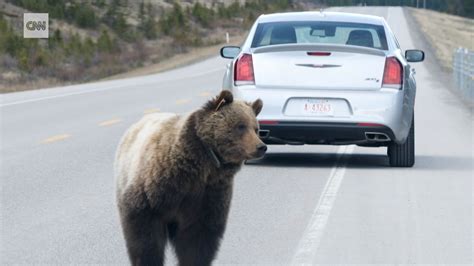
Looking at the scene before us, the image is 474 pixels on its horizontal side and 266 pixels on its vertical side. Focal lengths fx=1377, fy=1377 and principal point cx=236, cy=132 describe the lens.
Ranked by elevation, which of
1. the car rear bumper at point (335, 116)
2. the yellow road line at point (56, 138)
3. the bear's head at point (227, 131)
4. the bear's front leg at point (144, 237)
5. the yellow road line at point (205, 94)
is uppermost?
the bear's head at point (227, 131)

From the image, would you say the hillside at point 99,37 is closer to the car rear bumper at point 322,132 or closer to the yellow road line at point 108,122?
the yellow road line at point 108,122

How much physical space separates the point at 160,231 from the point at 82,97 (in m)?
21.9

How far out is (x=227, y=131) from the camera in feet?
23.5

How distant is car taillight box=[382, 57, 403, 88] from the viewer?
46.7 feet

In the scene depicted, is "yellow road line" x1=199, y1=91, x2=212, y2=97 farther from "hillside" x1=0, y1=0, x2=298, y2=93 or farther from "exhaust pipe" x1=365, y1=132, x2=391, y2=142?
"exhaust pipe" x1=365, y1=132, x2=391, y2=142


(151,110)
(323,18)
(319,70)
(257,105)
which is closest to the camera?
(257,105)

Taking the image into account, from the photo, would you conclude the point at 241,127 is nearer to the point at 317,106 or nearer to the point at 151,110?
the point at 317,106

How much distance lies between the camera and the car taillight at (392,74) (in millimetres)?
14242

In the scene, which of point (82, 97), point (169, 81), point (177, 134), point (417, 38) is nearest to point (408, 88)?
point (177, 134)

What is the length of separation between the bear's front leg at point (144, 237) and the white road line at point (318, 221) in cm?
171

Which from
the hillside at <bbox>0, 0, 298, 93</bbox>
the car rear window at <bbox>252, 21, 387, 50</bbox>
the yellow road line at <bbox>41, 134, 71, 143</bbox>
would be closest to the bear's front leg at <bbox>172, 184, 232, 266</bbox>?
the car rear window at <bbox>252, 21, 387, 50</bbox>

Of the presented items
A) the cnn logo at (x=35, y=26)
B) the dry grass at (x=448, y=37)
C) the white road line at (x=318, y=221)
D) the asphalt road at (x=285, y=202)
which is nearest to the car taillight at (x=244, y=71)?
the asphalt road at (x=285, y=202)

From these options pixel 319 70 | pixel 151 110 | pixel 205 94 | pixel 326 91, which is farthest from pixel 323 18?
pixel 205 94

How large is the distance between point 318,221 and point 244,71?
12.7 feet
